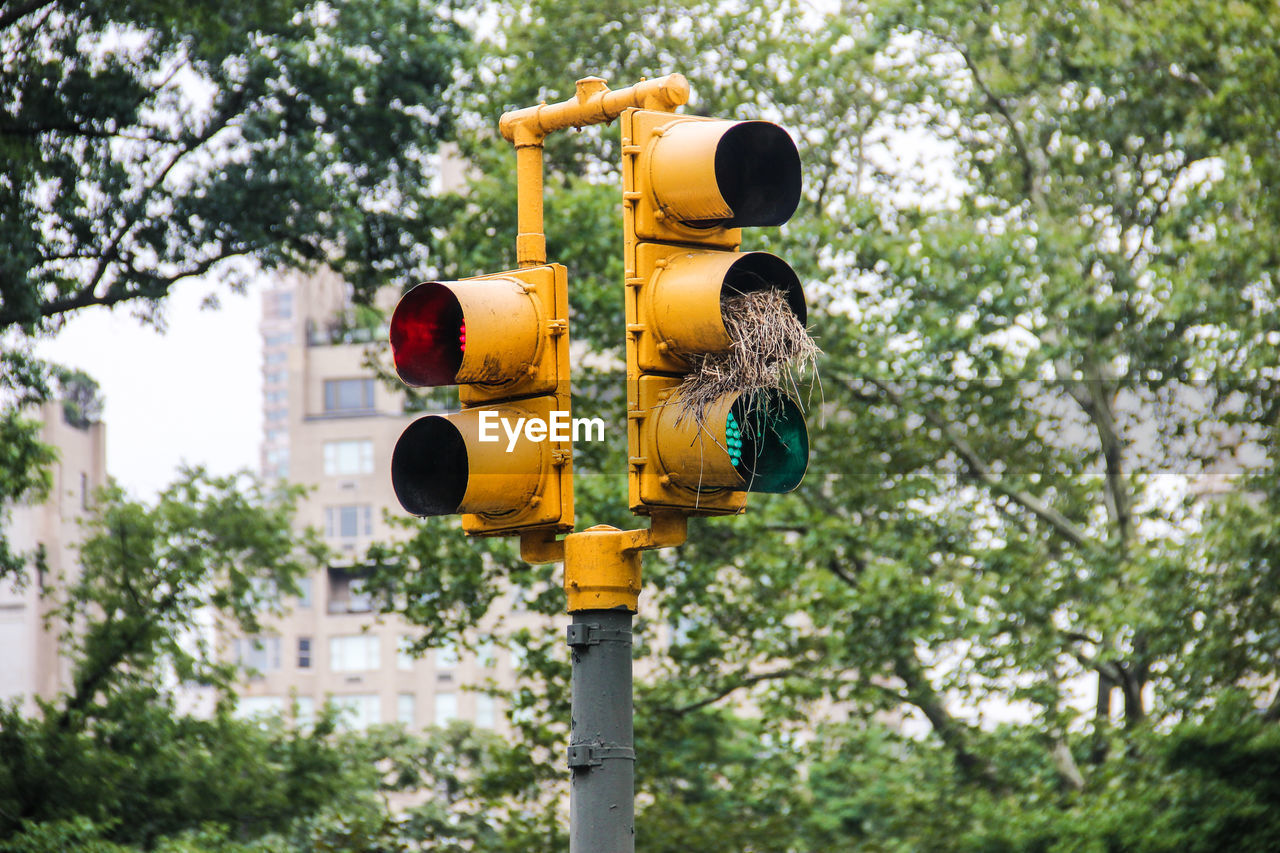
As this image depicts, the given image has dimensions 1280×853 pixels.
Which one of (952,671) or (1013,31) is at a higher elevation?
(1013,31)

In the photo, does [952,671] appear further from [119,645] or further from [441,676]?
[441,676]

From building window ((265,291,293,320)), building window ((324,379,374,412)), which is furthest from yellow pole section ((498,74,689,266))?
building window ((265,291,293,320))

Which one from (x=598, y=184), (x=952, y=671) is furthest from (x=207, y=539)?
(x=952, y=671)

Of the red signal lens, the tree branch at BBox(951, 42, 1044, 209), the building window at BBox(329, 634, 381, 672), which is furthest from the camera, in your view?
the building window at BBox(329, 634, 381, 672)

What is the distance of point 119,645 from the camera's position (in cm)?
1792

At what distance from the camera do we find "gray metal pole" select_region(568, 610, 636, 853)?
3.80 metres

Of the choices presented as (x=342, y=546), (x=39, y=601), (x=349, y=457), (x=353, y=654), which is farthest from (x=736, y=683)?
(x=349, y=457)

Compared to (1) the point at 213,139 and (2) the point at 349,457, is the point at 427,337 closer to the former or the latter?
(1) the point at 213,139

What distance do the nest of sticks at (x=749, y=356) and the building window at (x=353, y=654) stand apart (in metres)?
72.4

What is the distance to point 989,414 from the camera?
16516mm

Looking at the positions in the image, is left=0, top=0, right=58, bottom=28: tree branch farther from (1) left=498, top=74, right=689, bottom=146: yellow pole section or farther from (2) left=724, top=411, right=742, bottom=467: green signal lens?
(2) left=724, top=411, right=742, bottom=467: green signal lens

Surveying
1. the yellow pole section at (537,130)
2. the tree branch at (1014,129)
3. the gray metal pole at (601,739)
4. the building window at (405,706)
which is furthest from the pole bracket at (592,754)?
the building window at (405,706)

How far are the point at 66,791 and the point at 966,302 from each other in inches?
423

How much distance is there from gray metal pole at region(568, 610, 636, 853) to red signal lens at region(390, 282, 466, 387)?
33.5 inches
